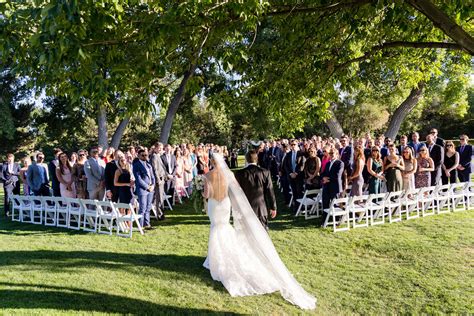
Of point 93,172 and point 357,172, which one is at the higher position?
point 93,172

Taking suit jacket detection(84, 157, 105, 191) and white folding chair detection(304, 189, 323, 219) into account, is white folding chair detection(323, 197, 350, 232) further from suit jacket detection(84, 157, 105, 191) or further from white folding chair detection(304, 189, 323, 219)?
suit jacket detection(84, 157, 105, 191)

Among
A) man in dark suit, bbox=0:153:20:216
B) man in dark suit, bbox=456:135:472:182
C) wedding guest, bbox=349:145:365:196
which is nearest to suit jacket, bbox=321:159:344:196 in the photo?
wedding guest, bbox=349:145:365:196

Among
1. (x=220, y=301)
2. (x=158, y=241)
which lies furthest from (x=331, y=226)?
(x=220, y=301)

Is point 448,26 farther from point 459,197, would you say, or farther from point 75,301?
point 459,197

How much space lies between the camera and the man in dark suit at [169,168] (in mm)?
14031

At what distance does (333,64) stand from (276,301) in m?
4.41

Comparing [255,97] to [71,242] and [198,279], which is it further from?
[71,242]

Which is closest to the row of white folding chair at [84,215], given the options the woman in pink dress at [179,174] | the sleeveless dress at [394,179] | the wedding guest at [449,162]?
the woman in pink dress at [179,174]

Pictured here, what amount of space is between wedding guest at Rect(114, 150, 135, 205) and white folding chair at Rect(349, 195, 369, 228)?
19.1 ft

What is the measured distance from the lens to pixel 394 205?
1056 cm

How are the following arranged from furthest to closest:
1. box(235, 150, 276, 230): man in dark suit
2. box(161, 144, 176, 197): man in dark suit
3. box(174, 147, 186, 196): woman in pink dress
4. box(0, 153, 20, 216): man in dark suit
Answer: box(174, 147, 186, 196): woman in pink dress < box(161, 144, 176, 197): man in dark suit < box(0, 153, 20, 216): man in dark suit < box(235, 150, 276, 230): man in dark suit

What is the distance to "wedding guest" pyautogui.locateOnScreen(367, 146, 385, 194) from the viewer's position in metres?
11.0

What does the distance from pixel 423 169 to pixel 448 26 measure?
7.27m

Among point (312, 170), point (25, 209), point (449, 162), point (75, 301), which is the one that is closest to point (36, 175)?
point (25, 209)
